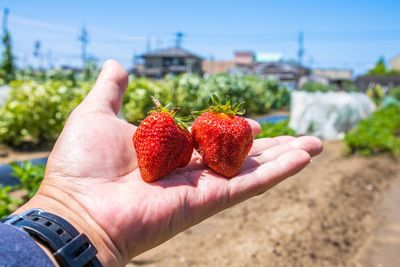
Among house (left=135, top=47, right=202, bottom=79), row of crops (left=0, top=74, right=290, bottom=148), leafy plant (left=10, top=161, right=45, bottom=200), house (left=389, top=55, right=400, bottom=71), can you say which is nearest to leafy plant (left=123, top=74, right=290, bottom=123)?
row of crops (left=0, top=74, right=290, bottom=148)

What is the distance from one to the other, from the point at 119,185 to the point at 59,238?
1.98 feet

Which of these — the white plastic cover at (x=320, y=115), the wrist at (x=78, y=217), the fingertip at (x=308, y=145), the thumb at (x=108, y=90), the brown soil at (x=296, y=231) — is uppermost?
the thumb at (x=108, y=90)

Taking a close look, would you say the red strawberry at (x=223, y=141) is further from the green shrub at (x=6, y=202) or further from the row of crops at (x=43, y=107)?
the row of crops at (x=43, y=107)

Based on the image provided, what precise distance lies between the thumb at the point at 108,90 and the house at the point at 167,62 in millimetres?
61957

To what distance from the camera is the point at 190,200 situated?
2.11 metres

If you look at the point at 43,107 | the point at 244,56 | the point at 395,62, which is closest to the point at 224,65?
the point at 244,56

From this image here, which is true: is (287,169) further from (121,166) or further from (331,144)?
(331,144)

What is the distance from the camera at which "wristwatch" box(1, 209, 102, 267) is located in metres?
1.50

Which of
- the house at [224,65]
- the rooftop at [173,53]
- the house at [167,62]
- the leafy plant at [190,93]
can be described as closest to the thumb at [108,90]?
the leafy plant at [190,93]

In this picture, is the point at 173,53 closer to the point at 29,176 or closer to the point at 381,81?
the point at 381,81

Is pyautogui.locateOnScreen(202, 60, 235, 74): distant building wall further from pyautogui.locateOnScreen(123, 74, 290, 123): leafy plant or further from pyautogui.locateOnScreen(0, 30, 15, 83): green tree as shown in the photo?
pyautogui.locateOnScreen(0, 30, 15, 83): green tree

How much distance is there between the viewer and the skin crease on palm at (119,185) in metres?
1.93

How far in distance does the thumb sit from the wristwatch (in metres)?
0.89

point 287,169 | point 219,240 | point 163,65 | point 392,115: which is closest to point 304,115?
point 392,115
